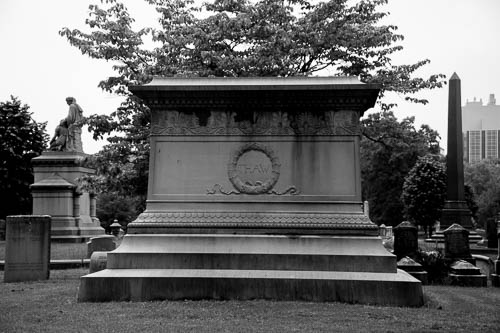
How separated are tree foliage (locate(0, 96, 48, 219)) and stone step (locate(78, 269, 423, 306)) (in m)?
38.1

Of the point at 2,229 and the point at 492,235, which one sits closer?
the point at 492,235

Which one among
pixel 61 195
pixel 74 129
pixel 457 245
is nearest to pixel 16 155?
pixel 74 129

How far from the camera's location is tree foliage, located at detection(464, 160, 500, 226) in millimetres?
78062

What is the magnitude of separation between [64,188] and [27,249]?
1792 centimetres

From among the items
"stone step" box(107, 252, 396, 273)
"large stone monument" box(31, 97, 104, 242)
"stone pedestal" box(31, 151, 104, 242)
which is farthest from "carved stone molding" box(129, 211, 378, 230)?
"stone pedestal" box(31, 151, 104, 242)

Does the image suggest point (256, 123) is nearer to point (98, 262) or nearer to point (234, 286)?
point (234, 286)

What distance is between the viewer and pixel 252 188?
10.9 meters

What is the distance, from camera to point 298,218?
10680 mm

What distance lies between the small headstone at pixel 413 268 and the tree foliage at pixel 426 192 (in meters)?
31.8

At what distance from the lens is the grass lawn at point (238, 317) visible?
7.77 meters

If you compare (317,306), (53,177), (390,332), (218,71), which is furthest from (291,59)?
(53,177)

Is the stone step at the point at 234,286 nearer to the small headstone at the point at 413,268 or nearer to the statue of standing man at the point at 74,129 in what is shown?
the small headstone at the point at 413,268

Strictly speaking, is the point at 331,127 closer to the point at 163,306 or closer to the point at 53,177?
the point at 163,306

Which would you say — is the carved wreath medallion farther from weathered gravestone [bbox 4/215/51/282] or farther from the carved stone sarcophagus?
weathered gravestone [bbox 4/215/51/282]
